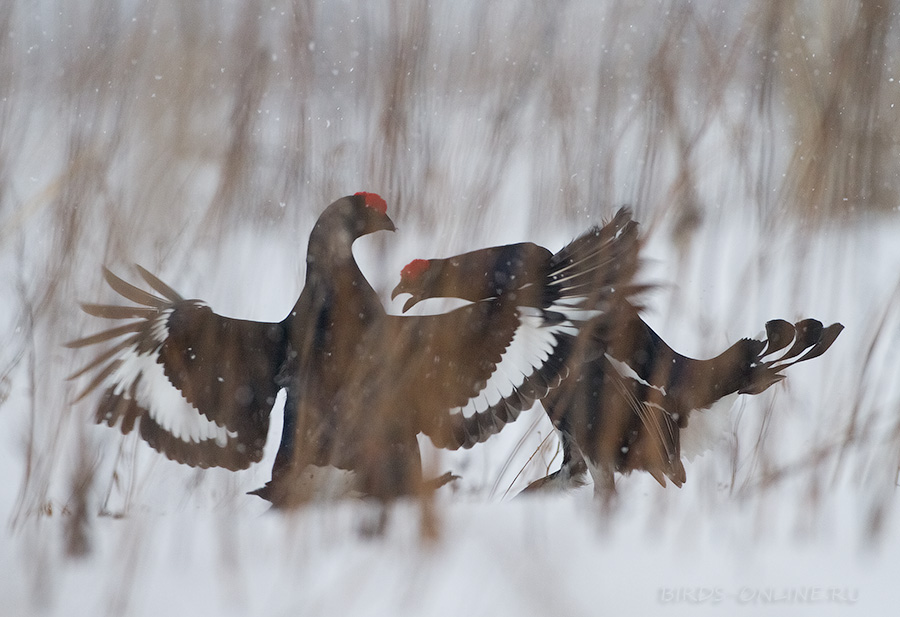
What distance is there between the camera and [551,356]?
2.48 ft

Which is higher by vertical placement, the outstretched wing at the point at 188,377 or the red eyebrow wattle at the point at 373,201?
the red eyebrow wattle at the point at 373,201

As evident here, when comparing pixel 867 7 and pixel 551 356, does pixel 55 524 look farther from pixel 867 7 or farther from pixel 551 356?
pixel 867 7

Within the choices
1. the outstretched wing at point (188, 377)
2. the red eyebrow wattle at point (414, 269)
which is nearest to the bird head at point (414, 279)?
the red eyebrow wattle at point (414, 269)

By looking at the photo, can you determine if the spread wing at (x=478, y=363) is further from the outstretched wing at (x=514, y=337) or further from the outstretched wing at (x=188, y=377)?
the outstretched wing at (x=188, y=377)

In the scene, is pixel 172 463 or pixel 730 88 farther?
pixel 730 88

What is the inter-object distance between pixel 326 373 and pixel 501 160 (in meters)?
0.38

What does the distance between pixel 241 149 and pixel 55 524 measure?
0.53m

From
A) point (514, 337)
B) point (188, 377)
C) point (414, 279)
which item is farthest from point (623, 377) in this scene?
point (188, 377)

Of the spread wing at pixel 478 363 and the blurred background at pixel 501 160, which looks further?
the blurred background at pixel 501 160

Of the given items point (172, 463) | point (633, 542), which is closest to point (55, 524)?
point (172, 463)

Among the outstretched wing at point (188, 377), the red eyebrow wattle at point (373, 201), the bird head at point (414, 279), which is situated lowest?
the outstretched wing at point (188, 377)

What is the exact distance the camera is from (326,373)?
81cm

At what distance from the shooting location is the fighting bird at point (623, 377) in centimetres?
79

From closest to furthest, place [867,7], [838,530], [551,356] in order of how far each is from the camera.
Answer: [551,356] < [838,530] < [867,7]
